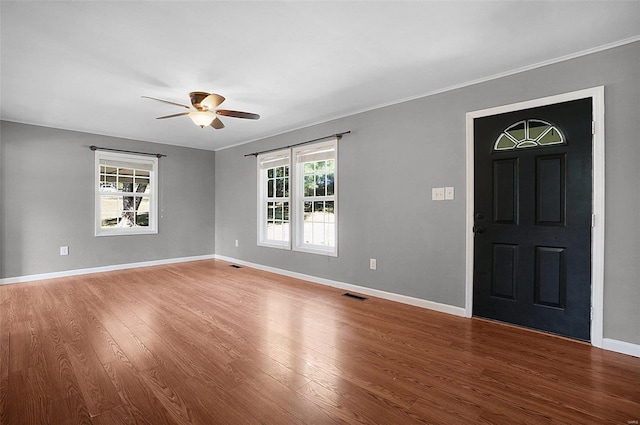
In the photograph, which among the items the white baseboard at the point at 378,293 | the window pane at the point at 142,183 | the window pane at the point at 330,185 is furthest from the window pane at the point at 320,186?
the window pane at the point at 142,183

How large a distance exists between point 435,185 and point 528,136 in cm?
95

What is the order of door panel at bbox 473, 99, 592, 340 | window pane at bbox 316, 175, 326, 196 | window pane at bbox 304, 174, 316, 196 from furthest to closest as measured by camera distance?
window pane at bbox 304, 174, 316, 196 < window pane at bbox 316, 175, 326, 196 < door panel at bbox 473, 99, 592, 340

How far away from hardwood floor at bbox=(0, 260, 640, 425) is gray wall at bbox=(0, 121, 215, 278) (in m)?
1.50

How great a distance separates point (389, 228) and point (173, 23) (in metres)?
2.94

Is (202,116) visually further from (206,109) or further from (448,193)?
(448,193)

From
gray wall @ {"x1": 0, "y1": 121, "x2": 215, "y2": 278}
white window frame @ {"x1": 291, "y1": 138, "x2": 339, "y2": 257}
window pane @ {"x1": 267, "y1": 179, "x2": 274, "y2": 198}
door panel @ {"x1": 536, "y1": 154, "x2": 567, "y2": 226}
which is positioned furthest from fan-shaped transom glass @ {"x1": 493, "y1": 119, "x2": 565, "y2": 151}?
gray wall @ {"x1": 0, "y1": 121, "x2": 215, "y2": 278}

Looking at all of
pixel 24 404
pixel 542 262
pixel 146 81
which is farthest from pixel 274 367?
pixel 146 81

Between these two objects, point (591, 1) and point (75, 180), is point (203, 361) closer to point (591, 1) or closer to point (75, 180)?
point (591, 1)

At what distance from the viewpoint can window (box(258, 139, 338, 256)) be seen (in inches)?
183

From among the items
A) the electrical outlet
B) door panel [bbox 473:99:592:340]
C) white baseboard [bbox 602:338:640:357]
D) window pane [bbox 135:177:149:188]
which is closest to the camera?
white baseboard [bbox 602:338:640:357]

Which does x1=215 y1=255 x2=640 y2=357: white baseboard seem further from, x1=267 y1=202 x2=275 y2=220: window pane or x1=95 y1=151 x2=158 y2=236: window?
x1=95 y1=151 x2=158 y2=236: window

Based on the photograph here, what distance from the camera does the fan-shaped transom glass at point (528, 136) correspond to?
275cm

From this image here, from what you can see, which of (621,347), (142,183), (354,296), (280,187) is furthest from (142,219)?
(621,347)

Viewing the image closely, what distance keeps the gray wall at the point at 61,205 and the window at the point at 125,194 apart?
0.11m
